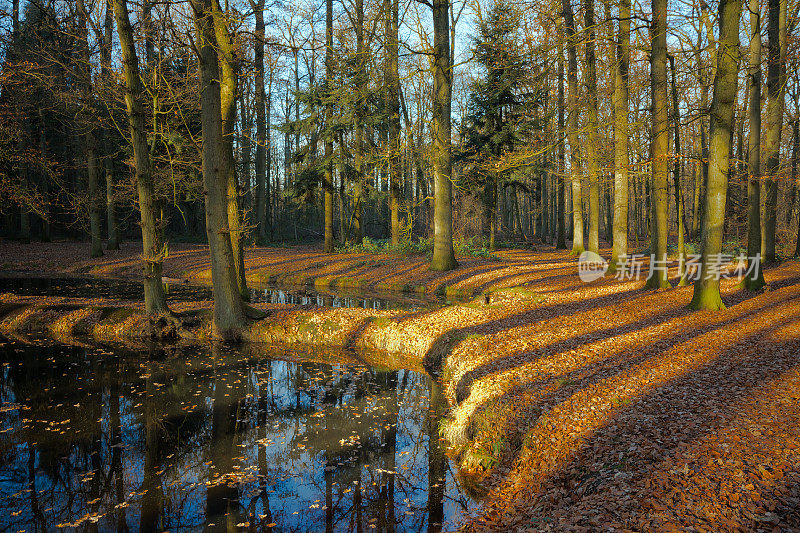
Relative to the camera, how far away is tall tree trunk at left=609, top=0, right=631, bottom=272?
13719mm

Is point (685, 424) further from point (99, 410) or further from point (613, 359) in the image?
point (99, 410)

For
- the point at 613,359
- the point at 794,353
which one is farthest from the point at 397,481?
the point at 794,353

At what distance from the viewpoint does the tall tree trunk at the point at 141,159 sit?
33.4 feet

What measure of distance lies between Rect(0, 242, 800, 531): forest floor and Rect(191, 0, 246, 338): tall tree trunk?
3082mm

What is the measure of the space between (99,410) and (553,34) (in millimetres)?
12716

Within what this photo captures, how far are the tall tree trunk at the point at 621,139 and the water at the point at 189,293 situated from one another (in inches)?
256

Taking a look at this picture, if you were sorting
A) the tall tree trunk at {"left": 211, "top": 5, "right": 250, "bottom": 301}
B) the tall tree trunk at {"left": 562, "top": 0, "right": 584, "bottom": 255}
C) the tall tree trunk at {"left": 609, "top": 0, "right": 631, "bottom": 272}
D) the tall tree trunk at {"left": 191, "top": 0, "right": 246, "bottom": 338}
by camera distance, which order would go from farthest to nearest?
the tall tree trunk at {"left": 562, "top": 0, "right": 584, "bottom": 255}
the tall tree trunk at {"left": 609, "top": 0, "right": 631, "bottom": 272}
the tall tree trunk at {"left": 211, "top": 5, "right": 250, "bottom": 301}
the tall tree trunk at {"left": 191, "top": 0, "right": 246, "bottom": 338}

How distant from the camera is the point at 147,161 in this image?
10.9 meters

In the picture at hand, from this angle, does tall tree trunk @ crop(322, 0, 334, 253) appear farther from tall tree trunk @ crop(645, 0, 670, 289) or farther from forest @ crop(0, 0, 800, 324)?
tall tree trunk @ crop(645, 0, 670, 289)
